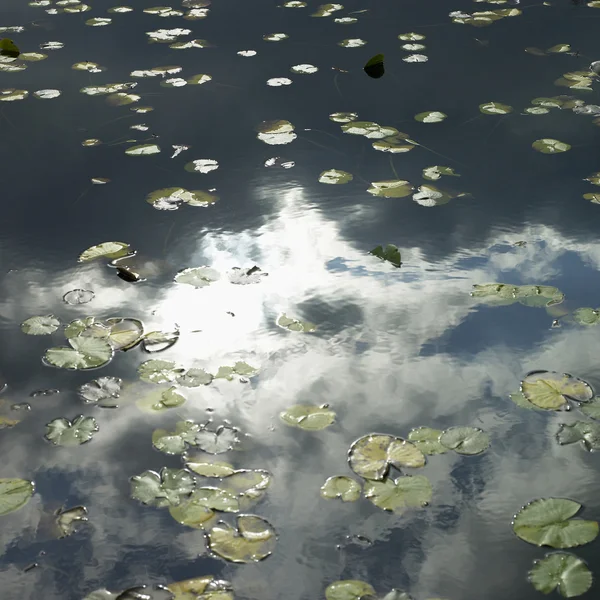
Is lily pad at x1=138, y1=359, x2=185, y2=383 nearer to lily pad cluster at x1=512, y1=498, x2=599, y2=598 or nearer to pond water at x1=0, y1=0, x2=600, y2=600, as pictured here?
pond water at x1=0, y1=0, x2=600, y2=600

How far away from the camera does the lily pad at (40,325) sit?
208 cm

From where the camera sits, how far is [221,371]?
1.90 m

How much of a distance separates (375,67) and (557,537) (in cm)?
270

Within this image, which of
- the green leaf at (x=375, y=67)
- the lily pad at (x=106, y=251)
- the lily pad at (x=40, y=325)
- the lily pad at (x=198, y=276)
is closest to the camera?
the lily pad at (x=40, y=325)

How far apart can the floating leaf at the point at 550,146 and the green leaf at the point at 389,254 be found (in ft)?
3.16

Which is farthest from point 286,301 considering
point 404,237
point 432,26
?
point 432,26

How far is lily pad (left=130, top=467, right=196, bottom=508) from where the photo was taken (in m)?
1.57

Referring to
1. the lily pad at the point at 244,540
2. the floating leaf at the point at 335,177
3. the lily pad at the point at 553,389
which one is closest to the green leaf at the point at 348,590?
the lily pad at the point at 244,540

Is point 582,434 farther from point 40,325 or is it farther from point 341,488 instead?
point 40,325

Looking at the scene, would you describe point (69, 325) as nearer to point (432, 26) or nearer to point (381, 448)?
point (381, 448)

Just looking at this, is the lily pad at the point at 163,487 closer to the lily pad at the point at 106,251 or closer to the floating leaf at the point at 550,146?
the lily pad at the point at 106,251

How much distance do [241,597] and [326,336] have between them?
0.81 metres

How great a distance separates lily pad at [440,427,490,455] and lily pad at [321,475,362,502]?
0.78 feet

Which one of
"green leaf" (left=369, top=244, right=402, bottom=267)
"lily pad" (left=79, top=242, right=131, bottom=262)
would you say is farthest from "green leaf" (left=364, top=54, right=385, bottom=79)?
"lily pad" (left=79, top=242, right=131, bottom=262)
